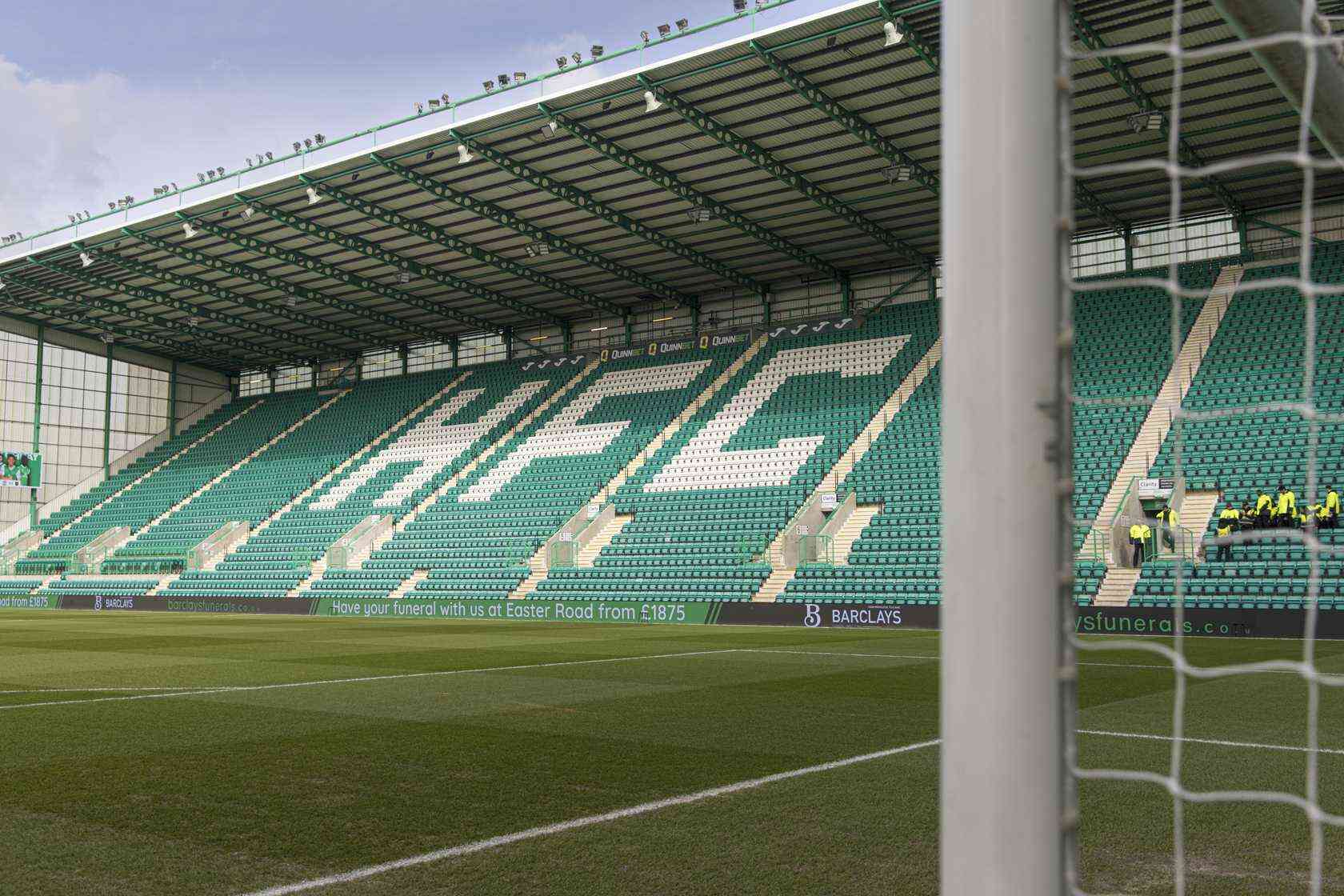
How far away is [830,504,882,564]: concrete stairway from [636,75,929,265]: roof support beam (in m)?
8.20

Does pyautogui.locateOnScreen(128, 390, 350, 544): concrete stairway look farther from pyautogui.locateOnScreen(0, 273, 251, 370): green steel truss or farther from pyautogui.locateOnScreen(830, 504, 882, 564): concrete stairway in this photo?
pyautogui.locateOnScreen(830, 504, 882, 564): concrete stairway

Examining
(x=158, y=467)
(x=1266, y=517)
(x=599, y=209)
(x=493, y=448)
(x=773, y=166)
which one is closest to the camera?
(x=1266, y=517)

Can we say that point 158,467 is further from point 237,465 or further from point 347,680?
point 347,680

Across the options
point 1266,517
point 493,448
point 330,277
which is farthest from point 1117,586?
point 330,277

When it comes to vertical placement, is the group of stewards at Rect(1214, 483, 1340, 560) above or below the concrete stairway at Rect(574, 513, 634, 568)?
above

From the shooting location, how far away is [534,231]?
111 ft

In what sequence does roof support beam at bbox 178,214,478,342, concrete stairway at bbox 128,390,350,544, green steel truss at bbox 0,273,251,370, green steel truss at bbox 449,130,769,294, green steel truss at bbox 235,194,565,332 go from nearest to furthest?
green steel truss at bbox 449,130,769,294 < green steel truss at bbox 235,194,565,332 < roof support beam at bbox 178,214,478,342 < green steel truss at bbox 0,273,251,370 < concrete stairway at bbox 128,390,350,544

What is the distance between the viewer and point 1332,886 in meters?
4.32

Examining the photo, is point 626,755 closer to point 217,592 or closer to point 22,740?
point 22,740

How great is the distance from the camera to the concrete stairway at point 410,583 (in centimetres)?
3316

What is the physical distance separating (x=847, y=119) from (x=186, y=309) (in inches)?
1131

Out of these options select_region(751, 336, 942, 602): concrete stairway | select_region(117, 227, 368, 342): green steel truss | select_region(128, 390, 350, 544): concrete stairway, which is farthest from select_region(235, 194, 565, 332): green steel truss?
select_region(751, 336, 942, 602): concrete stairway

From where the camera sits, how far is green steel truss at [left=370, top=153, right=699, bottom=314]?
3023cm

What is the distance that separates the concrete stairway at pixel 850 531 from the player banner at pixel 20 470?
33.9m
